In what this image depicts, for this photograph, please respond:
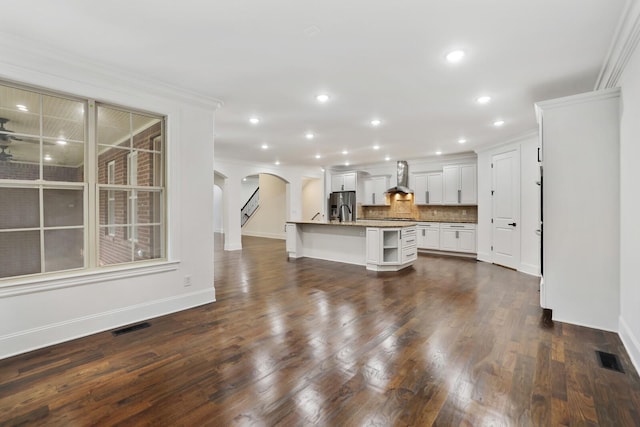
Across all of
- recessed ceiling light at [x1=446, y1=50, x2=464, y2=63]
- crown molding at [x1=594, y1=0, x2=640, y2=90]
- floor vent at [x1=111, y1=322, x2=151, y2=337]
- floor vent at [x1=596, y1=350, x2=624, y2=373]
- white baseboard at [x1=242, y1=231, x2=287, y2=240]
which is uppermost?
recessed ceiling light at [x1=446, y1=50, x2=464, y2=63]

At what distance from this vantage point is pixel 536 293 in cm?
429

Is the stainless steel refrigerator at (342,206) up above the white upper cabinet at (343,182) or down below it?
below

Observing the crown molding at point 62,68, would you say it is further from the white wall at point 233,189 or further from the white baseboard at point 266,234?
the white baseboard at point 266,234

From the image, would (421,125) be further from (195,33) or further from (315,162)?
(315,162)

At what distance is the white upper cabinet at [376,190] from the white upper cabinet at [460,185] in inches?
71.4

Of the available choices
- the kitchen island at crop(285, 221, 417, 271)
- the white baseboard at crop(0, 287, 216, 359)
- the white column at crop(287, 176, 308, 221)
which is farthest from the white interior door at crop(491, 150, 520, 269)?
the white column at crop(287, 176, 308, 221)

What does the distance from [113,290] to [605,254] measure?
512 cm

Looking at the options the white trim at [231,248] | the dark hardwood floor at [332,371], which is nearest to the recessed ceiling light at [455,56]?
the dark hardwood floor at [332,371]

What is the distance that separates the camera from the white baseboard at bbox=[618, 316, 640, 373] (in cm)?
231

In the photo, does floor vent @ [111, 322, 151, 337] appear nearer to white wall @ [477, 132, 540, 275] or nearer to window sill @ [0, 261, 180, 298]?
window sill @ [0, 261, 180, 298]

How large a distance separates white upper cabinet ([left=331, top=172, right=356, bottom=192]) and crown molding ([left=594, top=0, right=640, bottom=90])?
22.0ft

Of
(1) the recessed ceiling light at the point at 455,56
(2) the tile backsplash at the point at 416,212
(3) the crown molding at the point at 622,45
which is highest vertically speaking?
(1) the recessed ceiling light at the point at 455,56

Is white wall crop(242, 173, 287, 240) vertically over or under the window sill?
over

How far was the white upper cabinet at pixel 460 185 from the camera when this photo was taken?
750cm
